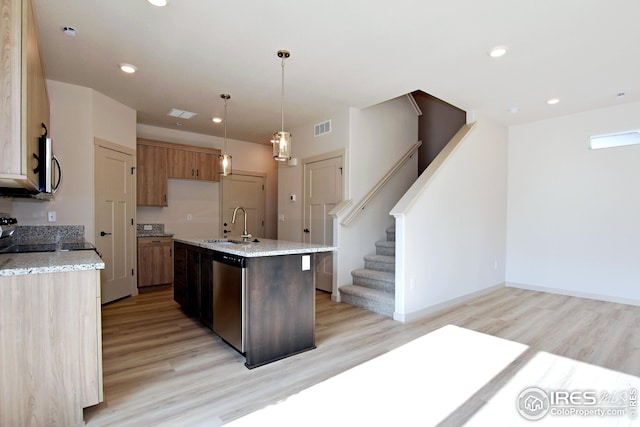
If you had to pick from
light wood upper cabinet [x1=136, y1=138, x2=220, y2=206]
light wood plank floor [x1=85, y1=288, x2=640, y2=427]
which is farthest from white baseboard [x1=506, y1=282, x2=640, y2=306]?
→ light wood upper cabinet [x1=136, y1=138, x2=220, y2=206]

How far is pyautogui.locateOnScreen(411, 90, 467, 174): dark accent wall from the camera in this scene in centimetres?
615

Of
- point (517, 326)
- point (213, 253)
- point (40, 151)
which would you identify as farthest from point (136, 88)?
point (517, 326)

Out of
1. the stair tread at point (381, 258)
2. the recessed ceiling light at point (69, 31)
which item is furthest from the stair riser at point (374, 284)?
the recessed ceiling light at point (69, 31)

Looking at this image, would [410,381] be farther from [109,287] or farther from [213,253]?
[109,287]

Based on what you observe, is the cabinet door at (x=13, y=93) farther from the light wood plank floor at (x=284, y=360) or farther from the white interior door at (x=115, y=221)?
the white interior door at (x=115, y=221)

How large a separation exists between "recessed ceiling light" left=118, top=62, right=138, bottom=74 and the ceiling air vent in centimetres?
262

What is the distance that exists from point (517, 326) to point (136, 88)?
17.2 ft

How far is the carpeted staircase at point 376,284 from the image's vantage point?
13.3 feet

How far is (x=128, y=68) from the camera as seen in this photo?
134 inches

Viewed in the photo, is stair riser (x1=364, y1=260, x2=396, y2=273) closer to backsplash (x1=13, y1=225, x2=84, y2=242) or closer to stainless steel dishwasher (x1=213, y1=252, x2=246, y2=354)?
stainless steel dishwasher (x1=213, y1=252, x2=246, y2=354)

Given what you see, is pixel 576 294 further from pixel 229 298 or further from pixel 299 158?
pixel 229 298

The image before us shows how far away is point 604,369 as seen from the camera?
2586mm

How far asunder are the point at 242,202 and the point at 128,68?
12.0 feet

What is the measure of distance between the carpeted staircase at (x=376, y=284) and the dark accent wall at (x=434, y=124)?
241 centimetres
